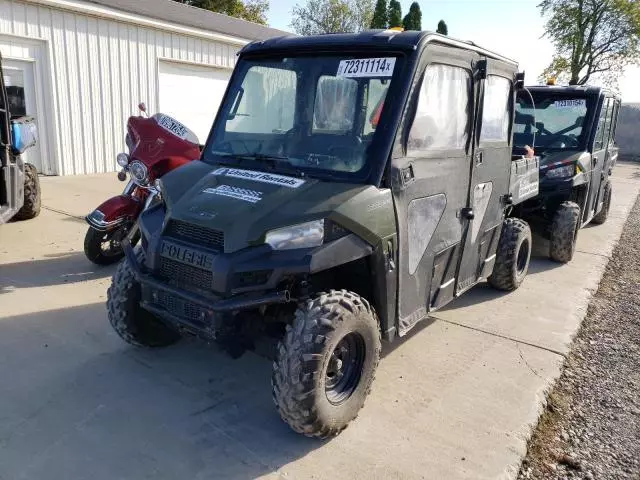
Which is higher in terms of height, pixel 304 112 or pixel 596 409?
Result: pixel 304 112

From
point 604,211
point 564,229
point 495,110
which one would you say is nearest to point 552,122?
point 564,229

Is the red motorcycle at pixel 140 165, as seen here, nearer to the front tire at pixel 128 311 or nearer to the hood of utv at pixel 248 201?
the front tire at pixel 128 311

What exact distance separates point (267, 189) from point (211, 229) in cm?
40

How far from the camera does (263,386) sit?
11.3 ft

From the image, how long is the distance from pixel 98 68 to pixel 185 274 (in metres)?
9.16

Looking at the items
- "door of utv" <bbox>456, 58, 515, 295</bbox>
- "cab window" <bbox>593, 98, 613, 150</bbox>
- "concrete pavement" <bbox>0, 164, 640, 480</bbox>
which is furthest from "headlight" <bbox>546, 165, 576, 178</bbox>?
"door of utv" <bbox>456, 58, 515, 295</bbox>

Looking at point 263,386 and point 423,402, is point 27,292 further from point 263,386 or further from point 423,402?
point 423,402

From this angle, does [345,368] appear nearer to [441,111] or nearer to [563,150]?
[441,111]

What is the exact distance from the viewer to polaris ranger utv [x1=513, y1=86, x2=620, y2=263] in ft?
21.0

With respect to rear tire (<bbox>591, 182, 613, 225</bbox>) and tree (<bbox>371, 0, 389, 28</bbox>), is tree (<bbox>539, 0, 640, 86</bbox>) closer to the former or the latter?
tree (<bbox>371, 0, 389, 28</bbox>)

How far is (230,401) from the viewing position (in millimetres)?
3271

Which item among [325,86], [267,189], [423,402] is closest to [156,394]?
[267,189]

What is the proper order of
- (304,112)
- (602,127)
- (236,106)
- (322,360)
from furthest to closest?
(602,127) → (236,106) → (304,112) → (322,360)

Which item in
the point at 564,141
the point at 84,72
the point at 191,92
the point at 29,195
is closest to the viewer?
the point at 29,195
